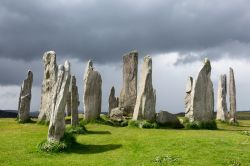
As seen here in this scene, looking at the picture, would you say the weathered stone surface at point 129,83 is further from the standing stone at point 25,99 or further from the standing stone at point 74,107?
the standing stone at point 74,107

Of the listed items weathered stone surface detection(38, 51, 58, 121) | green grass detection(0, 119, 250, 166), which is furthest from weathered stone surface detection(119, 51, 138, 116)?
green grass detection(0, 119, 250, 166)

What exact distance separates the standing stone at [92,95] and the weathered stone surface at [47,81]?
3.55 metres

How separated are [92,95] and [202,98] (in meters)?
11.2

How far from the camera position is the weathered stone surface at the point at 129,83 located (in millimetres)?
57344

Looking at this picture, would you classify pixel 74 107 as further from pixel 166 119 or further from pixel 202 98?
pixel 202 98

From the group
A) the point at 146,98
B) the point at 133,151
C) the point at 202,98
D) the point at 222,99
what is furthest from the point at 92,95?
the point at 133,151

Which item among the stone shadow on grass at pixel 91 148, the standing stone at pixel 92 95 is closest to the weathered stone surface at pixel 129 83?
the standing stone at pixel 92 95

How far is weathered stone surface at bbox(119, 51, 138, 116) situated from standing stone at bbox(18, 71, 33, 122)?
10.9 metres

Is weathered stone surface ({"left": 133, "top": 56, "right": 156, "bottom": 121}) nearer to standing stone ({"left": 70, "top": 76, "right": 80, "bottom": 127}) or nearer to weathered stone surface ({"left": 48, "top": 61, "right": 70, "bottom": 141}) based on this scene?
standing stone ({"left": 70, "top": 76, "right": 80, "bottom": 127})

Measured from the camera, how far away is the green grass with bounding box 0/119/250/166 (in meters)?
29.6

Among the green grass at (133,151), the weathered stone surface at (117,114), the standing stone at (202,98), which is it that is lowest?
the green grass at (133,151)

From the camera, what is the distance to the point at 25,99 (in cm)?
5250

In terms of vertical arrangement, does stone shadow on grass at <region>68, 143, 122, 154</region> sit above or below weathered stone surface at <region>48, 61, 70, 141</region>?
below

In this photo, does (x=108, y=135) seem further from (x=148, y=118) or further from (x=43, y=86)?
(x=43, y=86)
